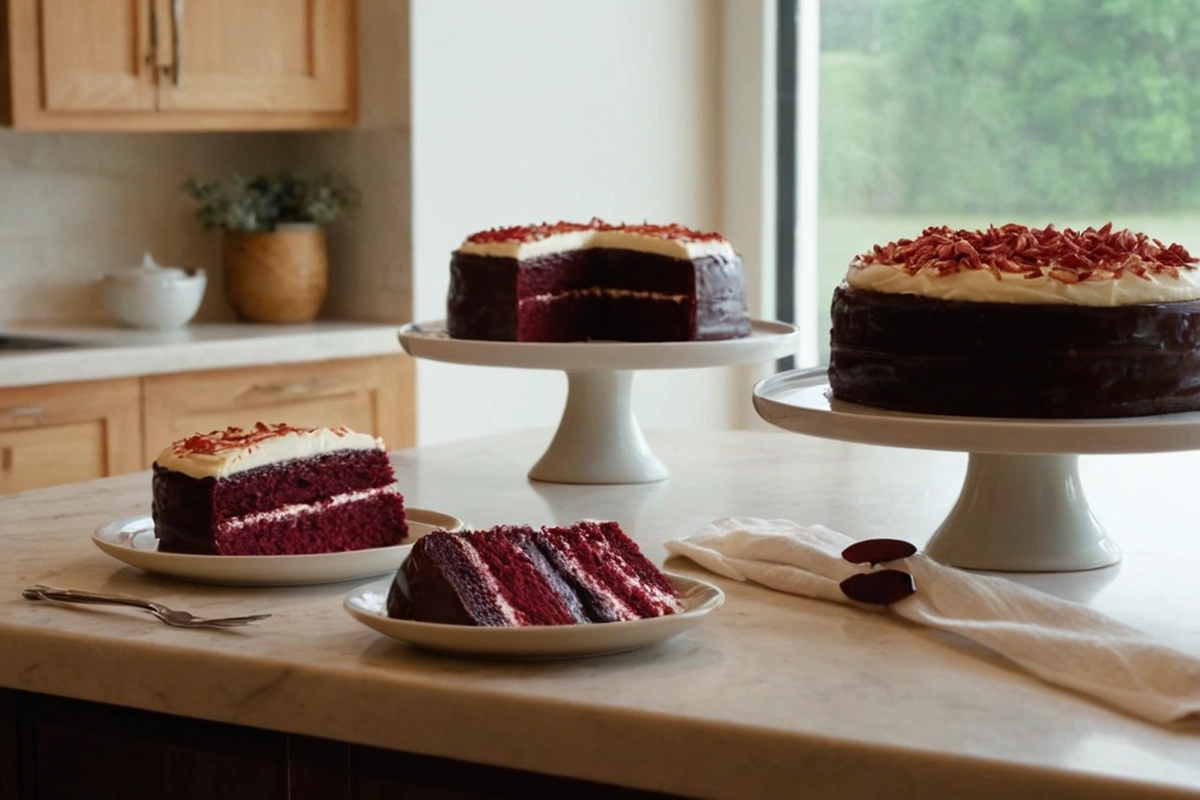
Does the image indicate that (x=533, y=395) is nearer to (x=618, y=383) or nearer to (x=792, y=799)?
(x=618, y=383)

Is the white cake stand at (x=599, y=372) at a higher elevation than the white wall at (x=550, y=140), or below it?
below

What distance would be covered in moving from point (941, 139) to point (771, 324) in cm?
256

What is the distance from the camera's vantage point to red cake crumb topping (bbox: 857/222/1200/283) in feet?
5.27

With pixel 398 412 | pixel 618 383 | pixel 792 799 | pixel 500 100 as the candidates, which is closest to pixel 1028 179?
pixel 500 100

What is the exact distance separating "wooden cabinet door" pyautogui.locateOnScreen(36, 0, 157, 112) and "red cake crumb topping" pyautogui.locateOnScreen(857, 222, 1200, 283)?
7.84ft

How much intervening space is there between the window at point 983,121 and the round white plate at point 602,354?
9.03ft

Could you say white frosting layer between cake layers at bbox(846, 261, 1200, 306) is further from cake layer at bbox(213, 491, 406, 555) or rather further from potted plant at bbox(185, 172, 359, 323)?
potted plant at bbox(185, 172, 359, 323)

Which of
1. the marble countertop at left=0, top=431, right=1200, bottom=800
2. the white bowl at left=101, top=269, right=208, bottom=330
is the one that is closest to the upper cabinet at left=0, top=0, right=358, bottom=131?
the white bowl at left=101, top=269, right=208, bottom=330

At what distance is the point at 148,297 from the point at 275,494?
2439 mm

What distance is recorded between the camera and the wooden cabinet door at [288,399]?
3631mm

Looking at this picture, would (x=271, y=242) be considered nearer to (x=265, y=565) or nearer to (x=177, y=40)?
(x=177, y=40)

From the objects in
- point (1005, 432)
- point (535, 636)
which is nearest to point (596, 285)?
point (1005, 432)

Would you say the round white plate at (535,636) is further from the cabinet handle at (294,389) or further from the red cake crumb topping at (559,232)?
the cabinet handle at (294,389)

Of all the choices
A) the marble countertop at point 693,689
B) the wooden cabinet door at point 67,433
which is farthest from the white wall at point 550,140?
the marble countertop at point 693,689
